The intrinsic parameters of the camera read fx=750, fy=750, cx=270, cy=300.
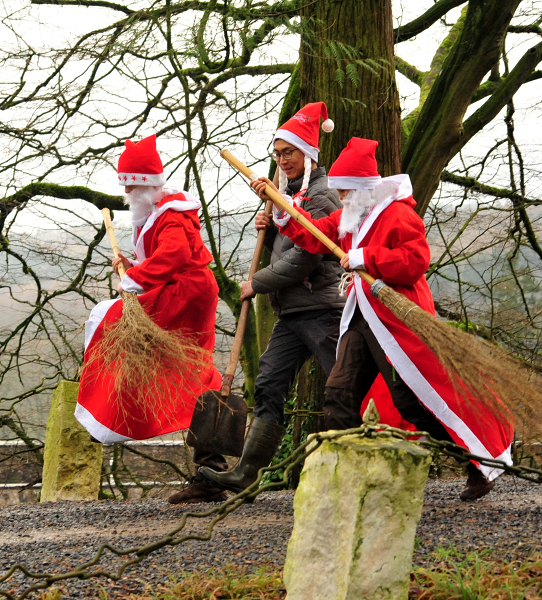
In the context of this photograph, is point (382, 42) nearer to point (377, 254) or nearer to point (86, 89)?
point (377, 254)

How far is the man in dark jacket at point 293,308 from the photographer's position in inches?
175

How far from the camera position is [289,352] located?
4.59 metres

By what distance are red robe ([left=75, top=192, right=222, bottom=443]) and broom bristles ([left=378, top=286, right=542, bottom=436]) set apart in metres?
1.55

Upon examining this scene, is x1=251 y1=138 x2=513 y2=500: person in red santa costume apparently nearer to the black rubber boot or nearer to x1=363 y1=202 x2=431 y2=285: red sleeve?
x1=363 y1=202 x2=431 y2=285: red sleeve

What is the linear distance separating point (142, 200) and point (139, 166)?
22 centimetres

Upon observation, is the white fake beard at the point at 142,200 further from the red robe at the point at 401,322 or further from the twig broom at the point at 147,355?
the red robe at the point at 401,322

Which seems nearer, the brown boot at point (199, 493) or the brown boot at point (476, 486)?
the brown boot at point (476, 486)

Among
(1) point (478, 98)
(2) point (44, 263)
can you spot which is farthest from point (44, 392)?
(1) point (478, 98)

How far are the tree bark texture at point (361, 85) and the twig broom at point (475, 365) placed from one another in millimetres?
2233

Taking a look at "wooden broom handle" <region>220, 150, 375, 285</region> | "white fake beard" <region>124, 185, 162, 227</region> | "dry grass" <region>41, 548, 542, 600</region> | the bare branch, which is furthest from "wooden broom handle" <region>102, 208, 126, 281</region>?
the bare branch

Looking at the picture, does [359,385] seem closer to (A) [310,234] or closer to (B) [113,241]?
(A) [310,234]

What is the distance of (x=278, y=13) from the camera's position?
447cm

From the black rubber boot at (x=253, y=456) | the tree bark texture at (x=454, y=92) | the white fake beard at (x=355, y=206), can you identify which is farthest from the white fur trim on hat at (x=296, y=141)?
the tree bark texture at (x=454, y=92)

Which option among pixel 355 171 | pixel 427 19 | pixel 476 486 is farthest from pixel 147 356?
pixel 427 19
